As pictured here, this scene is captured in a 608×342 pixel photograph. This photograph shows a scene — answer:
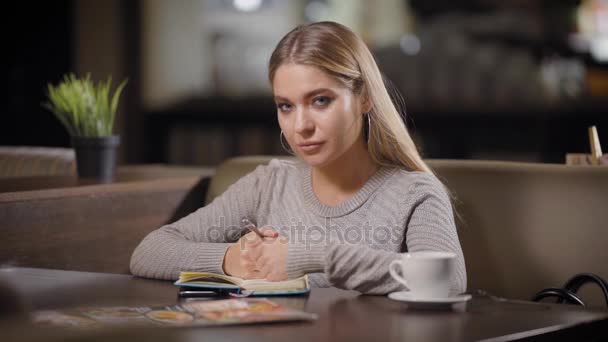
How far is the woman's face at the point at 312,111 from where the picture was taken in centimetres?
164

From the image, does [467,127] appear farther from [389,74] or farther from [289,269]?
[289,269]

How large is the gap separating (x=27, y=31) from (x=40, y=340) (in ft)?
19.1

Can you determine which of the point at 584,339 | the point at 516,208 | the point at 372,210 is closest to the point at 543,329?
the point at 584,339

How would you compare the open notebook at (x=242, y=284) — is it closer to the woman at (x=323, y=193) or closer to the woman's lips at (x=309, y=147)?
the woman at (x=323, y=193)

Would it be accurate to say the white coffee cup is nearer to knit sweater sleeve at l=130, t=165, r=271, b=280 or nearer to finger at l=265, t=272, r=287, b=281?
finger at l=265, t=272, r=287, b=281

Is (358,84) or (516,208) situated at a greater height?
(358,84)

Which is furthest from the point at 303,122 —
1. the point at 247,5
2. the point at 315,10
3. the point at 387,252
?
the point at 315,10

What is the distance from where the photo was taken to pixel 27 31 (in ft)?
19.1

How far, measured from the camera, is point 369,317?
1.19 metres

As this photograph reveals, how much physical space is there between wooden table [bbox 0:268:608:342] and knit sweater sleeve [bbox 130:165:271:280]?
14cm

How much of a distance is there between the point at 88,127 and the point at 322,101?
89cm

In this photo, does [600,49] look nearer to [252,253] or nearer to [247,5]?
[247,5]

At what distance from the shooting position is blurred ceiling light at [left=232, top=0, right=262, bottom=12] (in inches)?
273

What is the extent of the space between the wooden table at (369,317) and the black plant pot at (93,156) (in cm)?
81
